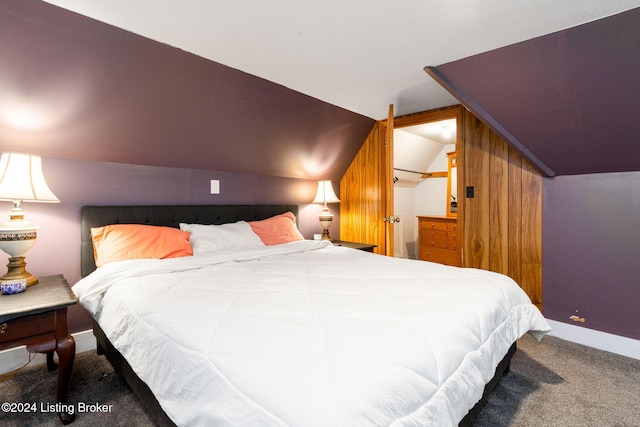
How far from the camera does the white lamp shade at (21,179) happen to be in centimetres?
165

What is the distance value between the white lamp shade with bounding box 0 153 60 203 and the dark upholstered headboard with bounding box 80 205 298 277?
445 millimetres

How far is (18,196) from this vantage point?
1670 millimetres

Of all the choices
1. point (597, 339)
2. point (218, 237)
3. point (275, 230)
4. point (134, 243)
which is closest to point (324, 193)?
point (275, 230)

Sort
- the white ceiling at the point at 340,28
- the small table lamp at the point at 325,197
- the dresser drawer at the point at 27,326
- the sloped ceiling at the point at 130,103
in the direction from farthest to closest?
the small table lamp at the point at 325,197, the sloped ceiling at the point at 130,103, the white ceiling at the point at 340,28, the dresser drawer at the point at 27,326

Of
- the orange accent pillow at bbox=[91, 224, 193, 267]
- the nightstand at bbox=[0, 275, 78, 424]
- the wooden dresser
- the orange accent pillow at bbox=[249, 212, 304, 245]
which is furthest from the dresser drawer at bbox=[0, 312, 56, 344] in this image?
the wooden dresser

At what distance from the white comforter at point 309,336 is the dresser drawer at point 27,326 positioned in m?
A: 0.20

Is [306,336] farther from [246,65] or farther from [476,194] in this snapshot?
[476,194]

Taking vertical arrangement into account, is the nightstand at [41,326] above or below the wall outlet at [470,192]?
below

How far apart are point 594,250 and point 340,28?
2.43m

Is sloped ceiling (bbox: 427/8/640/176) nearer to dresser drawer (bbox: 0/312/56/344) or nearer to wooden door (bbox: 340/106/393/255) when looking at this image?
wooden door (bbox: 340/106/393/255)

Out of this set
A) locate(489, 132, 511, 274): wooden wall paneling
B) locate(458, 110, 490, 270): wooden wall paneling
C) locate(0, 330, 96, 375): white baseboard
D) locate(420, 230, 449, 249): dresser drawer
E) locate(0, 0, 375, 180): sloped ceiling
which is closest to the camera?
locate(0, 0, 375, 180): sloped ceiling

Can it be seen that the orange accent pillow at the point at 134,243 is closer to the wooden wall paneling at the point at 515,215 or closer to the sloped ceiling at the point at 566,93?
the sloped ceiling at the point at 566,93

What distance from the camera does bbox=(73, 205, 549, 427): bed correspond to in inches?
30.7

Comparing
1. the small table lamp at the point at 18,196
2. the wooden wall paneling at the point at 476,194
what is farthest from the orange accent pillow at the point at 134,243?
the wooden wall paneling at the point at 476,194
